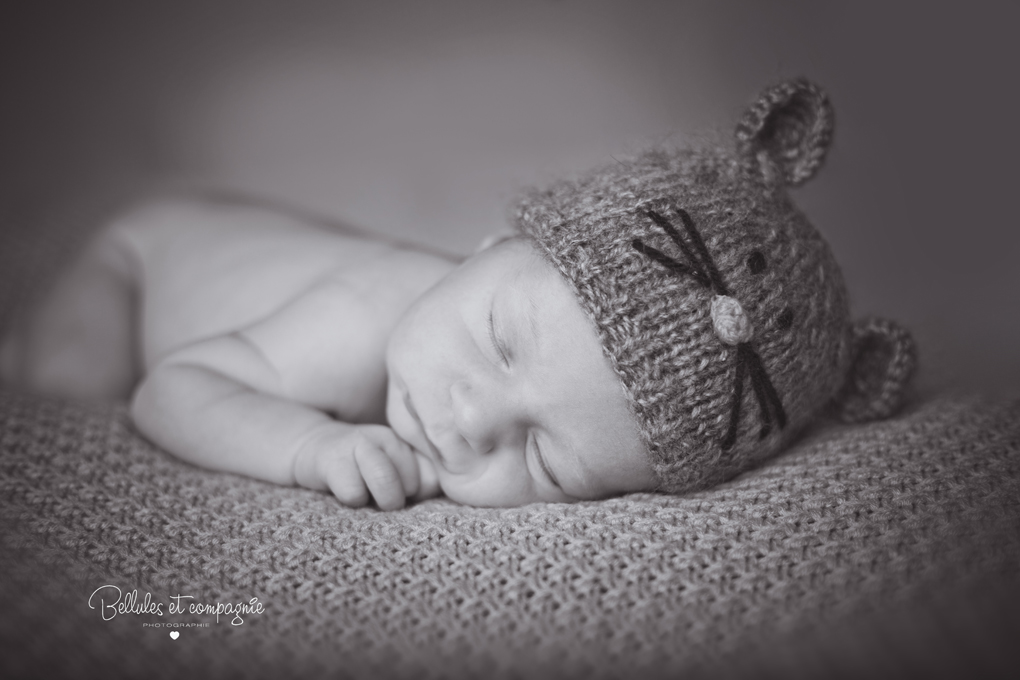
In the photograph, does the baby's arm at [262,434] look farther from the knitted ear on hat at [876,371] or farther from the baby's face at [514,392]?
the knitted ear on hat at [876,371]

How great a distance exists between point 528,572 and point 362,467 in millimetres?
293

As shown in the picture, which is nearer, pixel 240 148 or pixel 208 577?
pixel 208 577

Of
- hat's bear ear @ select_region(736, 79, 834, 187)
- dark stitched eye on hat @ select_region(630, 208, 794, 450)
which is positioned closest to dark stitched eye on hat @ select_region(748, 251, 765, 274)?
dark stitched eye on hat @ select_region(630, 208, 794, 450)

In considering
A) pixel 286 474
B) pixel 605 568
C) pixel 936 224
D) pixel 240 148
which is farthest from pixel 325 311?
pixel 936 224

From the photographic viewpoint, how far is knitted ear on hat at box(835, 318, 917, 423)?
0.95m

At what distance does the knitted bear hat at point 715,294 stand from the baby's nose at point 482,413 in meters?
0.15

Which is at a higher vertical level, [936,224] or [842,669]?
[936,224]

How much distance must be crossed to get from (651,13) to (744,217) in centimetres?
109

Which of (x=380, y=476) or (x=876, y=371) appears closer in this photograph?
(x=380, y=476)

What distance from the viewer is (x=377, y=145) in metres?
2.01

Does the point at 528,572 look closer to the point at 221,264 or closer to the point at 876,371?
the point at 876,371

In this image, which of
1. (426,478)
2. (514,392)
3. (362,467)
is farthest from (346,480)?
(514,392)

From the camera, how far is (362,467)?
0.87 metres

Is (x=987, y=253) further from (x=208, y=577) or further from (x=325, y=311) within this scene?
(x=208, y=577)
